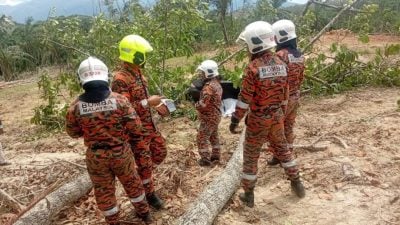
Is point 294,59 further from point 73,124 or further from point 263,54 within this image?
point 73,124

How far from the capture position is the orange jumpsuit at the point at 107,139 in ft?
11.5

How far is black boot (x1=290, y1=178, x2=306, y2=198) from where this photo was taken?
4.45 m

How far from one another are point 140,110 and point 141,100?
10 centimetres

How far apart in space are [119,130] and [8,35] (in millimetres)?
23763

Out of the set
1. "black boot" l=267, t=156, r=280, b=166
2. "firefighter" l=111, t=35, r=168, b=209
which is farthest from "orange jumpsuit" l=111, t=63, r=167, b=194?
"black boot" l=267, t=156, r=280, b=166

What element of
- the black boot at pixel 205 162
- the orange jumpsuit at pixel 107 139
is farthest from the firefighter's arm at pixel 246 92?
the black boot at pixel 205 162

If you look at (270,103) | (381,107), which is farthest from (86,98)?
(381,107)

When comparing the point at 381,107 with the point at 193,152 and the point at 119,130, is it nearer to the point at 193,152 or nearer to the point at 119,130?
the point at 193,152

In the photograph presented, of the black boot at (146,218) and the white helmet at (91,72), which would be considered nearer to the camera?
the white helmet at (91,72)

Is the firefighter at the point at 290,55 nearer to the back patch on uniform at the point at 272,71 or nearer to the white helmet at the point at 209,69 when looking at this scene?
the back patch on uniform at the point at 272,71

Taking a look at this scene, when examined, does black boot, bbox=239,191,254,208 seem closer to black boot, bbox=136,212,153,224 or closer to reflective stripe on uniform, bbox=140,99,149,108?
black boot, bbox=136,212,153,224

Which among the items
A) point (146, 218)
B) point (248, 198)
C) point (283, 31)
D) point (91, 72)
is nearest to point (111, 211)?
point (146, 218)

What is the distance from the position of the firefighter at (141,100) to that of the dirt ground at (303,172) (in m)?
0.52

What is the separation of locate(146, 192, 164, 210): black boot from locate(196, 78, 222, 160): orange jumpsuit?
1307mm
